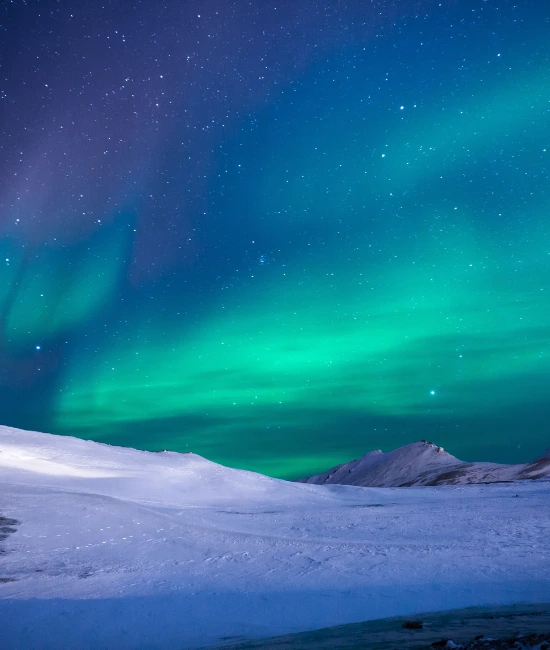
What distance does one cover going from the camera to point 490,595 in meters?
7.68

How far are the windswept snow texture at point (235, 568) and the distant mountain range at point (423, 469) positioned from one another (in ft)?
156

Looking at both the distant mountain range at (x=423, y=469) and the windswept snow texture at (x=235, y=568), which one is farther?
the distant mountain range at (x=423, y=469)

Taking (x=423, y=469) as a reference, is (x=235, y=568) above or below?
below

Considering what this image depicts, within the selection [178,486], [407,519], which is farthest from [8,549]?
[178,486]

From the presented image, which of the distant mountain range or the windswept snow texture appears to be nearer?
the windswept snow texture

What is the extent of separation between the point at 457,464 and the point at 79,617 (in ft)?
258

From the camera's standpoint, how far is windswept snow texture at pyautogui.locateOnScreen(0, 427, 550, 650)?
710 cm

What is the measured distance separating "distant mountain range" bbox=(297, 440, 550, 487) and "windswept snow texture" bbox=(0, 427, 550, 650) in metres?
47.7

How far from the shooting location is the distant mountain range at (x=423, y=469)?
63622 millimetres

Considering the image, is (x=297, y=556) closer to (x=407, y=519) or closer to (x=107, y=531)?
(x=107, y=531)

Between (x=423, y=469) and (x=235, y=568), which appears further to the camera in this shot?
(x=423, y=469)

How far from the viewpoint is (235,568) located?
9.73 meters

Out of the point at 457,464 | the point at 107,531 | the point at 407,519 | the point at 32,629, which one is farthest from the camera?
the point at 457,464

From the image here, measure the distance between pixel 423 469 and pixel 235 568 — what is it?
78.4 m
